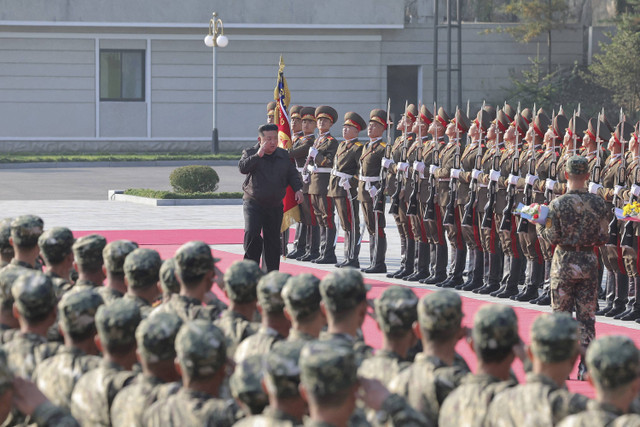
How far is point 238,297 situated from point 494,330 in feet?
5.19

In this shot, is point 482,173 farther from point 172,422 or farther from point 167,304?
point 172,422

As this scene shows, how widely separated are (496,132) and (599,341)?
28.1 feet

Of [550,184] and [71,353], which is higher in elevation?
[550,184]

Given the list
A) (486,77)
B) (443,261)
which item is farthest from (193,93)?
(443,261)

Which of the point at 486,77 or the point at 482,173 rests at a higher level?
the point at 486,77

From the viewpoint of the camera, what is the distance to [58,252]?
7055 mm

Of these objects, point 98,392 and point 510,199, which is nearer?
point 98,392

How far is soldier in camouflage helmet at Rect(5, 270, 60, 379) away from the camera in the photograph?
5234 millimetres

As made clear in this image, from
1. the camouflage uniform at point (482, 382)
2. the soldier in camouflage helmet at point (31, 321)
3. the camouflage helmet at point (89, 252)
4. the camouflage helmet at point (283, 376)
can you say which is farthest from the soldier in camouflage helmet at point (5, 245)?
the camouflage helmet at point (283, 376)

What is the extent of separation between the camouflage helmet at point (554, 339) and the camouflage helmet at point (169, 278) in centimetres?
232

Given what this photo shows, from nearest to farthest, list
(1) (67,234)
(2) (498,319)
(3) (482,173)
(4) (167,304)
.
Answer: (2) (498,319), (4) (167,304), (1) (67,234), (3) (482,173)

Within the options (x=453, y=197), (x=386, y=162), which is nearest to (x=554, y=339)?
(x=453, y=197)

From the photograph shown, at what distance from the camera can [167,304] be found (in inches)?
242

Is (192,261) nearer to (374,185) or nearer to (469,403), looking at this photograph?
(469,403)
